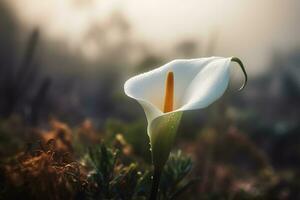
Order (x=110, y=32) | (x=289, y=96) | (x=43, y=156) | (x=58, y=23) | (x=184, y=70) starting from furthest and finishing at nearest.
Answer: (x=289, y=96), (x=110, y=32), (x=58, y=23), (x=184, y=70), (x=43, y=156)

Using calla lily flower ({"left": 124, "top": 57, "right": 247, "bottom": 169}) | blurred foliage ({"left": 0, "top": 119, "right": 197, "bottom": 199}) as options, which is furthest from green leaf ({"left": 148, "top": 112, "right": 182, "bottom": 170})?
blurred foliage ({"left": 0, "top": 119, "right": 197, "bottom": 199})

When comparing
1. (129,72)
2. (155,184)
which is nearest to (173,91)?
(155,184)

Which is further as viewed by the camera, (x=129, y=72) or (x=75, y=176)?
(x=129, y=72)

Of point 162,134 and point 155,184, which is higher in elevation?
point 162,134

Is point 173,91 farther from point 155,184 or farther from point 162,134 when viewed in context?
point 155,184

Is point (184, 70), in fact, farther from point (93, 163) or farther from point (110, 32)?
point (110, 32)

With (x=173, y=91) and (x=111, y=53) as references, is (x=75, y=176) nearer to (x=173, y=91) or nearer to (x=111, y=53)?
(x=173, y=91)

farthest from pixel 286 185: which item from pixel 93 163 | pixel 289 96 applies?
pixel 289 96

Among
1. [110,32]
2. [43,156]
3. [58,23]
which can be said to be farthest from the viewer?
[110,32]

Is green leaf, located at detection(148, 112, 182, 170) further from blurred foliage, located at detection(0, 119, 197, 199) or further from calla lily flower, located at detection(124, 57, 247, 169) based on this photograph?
blurred foliage, located at detection(0, 119, 197, 199)

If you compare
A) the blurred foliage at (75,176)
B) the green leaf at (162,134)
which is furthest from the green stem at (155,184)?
the blurred foliage at (75,176)
